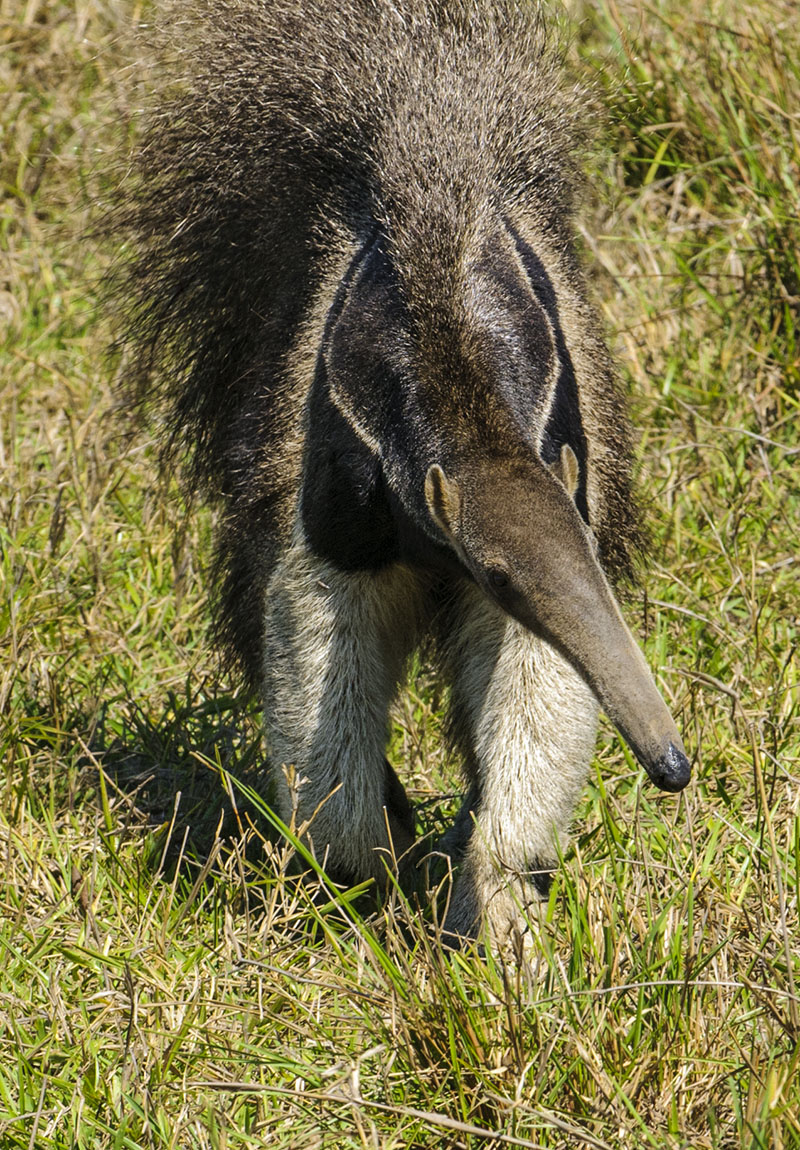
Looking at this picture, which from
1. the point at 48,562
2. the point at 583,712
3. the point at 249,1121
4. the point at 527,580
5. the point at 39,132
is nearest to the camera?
the point at 527,580

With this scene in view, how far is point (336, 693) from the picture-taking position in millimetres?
4531

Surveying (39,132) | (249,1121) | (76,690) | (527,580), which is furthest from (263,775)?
(39,132)

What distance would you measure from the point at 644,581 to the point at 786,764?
1028 millimetres

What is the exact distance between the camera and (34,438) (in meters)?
7.17

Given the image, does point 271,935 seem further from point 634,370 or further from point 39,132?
point 39,132

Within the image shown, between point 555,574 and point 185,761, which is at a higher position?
point 555,574

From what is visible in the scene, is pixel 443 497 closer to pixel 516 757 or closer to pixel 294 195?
pixel 516 757

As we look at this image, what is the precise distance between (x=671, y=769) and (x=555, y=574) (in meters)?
0.50

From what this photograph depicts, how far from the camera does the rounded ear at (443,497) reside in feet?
12.0

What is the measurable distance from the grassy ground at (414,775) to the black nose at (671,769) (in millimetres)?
496

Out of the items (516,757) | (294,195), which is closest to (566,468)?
(516,757)

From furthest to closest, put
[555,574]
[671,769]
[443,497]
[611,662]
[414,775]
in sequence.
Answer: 1. [414,775]
2. [443,497]
3. [555,574]
4. [611,662]
5. [671,769]

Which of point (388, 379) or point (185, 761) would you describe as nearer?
point (388, 379)

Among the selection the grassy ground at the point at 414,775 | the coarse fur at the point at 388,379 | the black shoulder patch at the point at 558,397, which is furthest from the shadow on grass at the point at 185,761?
the black shoulder patch at the point at 558,397
